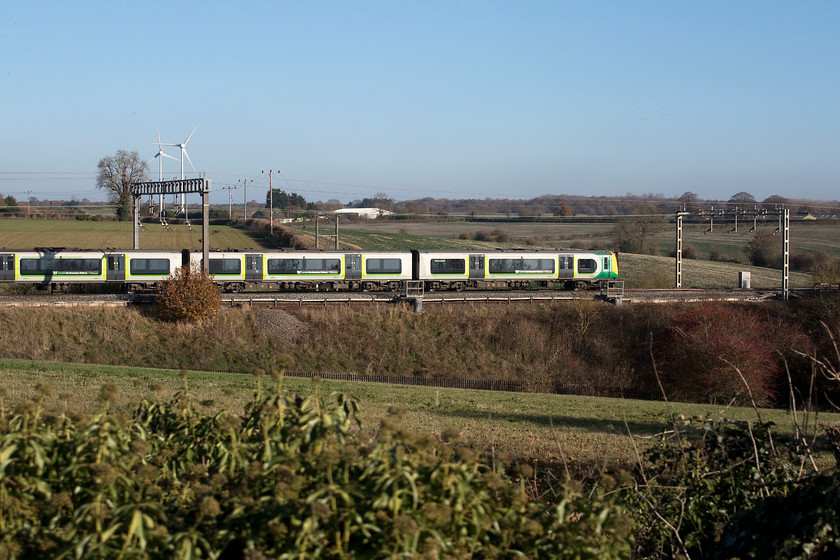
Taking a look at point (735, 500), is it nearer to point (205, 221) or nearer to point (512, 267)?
point (205, 221)

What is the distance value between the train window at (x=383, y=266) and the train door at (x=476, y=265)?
422 cm

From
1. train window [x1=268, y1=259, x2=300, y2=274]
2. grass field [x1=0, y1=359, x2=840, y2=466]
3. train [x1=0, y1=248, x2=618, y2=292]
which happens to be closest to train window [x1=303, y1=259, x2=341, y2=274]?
train [x1=0, y1=248, x2=618, y2=292]

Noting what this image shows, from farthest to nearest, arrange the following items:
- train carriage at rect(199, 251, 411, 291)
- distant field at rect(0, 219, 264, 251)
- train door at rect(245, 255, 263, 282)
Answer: distant field at rect(0, 219, 264, 251), train door at rect(245, 255, 263, 282), train carriage at rect(199, 251, 411, 291)

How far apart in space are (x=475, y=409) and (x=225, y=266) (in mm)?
22584

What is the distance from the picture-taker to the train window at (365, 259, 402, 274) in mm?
40625

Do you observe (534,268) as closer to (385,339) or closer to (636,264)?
(385,339)

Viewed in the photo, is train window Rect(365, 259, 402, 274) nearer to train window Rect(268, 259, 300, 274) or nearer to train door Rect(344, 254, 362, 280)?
train door Rect(344, 254, 362, 280)

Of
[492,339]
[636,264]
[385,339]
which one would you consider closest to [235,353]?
[385,339]

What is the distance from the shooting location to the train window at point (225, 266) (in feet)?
125

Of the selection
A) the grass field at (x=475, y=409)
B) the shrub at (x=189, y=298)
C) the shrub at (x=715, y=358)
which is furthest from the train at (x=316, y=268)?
the grass field at (x=475, y=409)

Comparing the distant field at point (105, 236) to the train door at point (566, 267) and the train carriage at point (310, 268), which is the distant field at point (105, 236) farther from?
the train door at point (566, 267)

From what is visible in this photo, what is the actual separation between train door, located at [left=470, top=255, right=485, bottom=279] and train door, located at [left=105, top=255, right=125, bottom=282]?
1887 cm

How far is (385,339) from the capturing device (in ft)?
117

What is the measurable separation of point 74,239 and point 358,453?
69810 millimetres
